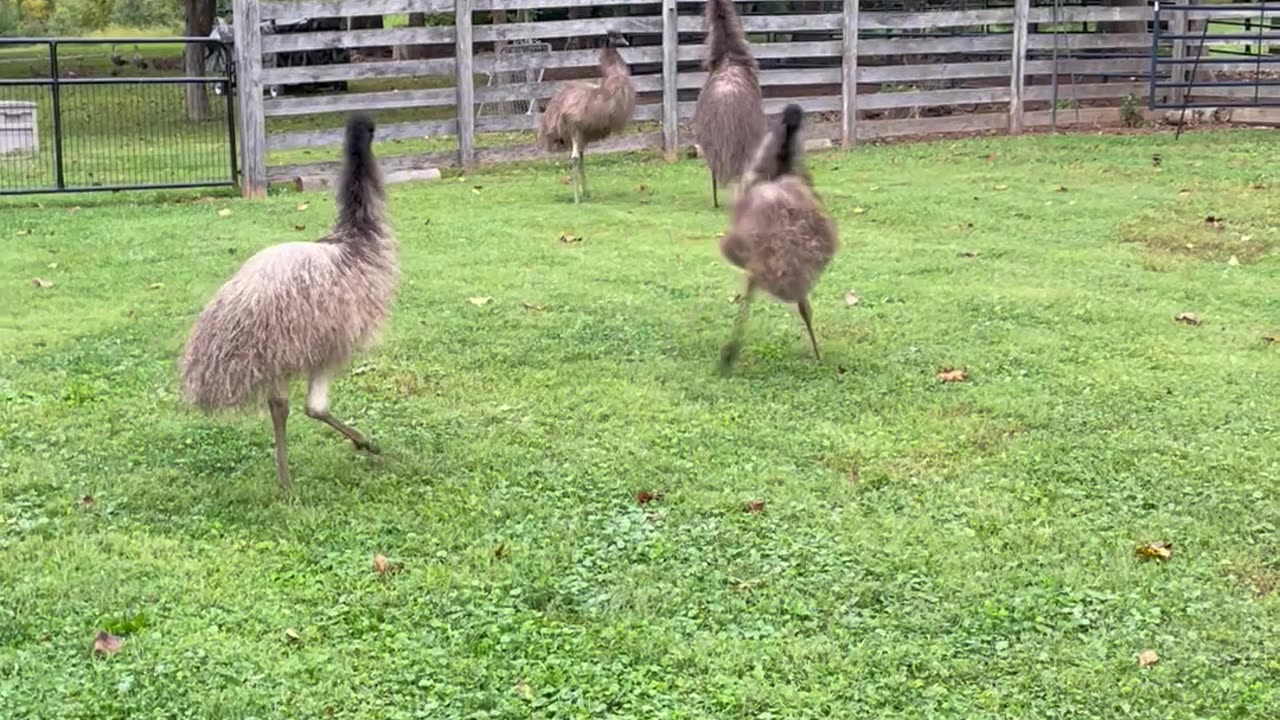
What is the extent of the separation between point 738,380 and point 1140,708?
319 centimetres

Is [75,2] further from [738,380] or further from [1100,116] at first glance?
[738,380]

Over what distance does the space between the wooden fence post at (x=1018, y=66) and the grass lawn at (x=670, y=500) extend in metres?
6.93

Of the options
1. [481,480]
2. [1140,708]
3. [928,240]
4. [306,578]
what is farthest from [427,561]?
[928,240]

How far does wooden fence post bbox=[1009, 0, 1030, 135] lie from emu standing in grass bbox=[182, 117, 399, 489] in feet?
38.8

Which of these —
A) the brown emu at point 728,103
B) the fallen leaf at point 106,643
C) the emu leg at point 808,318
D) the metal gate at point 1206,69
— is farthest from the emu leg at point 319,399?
the metal gate at point 1206,69

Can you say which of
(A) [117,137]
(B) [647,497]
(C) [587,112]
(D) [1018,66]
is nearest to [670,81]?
(C) [587,112]

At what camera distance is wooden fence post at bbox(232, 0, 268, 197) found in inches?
495

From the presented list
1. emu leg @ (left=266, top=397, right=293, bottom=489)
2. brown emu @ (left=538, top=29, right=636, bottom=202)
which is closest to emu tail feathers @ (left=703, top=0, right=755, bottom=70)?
brown emu @ (left=538, top=29, right=636, bottom=202)

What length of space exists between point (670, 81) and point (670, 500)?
1007 cm

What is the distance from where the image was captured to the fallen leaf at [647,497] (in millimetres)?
5230

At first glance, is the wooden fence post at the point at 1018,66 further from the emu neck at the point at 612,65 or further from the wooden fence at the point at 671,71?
the emu neck at the point at 612,65

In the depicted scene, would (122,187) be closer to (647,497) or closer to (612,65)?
(612,65)

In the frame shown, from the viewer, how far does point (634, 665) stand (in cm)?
402

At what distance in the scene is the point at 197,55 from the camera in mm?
18250
